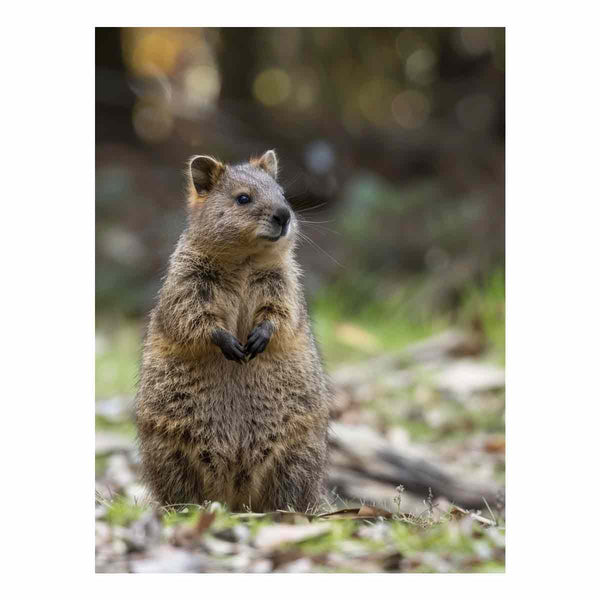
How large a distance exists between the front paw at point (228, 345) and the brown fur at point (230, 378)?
0.21ft

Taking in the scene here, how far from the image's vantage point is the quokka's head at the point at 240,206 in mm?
4430

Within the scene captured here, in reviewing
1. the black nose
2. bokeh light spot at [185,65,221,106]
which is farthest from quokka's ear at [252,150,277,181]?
bokeh light spot at [185,65,221,106]

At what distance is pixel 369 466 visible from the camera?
6527 millimetres

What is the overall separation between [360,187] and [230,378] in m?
7.05

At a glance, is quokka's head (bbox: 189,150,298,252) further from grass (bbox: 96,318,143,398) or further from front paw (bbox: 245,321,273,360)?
grass (bbox: 96,318,143,398)

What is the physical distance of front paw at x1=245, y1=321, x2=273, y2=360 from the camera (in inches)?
174

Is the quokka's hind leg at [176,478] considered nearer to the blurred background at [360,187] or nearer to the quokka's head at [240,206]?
the quokka's head at [240,206]

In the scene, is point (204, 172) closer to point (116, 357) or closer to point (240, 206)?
point (240, 206)

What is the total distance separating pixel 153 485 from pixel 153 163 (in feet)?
21.2

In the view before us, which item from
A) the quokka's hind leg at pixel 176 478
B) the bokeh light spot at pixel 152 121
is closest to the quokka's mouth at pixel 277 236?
the quokka's hind leg at pixel 176 478

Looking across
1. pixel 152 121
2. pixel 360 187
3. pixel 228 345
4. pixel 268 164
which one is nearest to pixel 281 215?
pixel 268 164

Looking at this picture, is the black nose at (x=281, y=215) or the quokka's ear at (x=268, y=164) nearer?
the black nose at (x=281, y=215)

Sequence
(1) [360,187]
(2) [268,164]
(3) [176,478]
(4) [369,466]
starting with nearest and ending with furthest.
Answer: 1. (3) [176,478]
2. (2) [268,164]
3. (4) [369,466]
4. (1) [360,187]

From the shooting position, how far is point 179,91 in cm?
908
